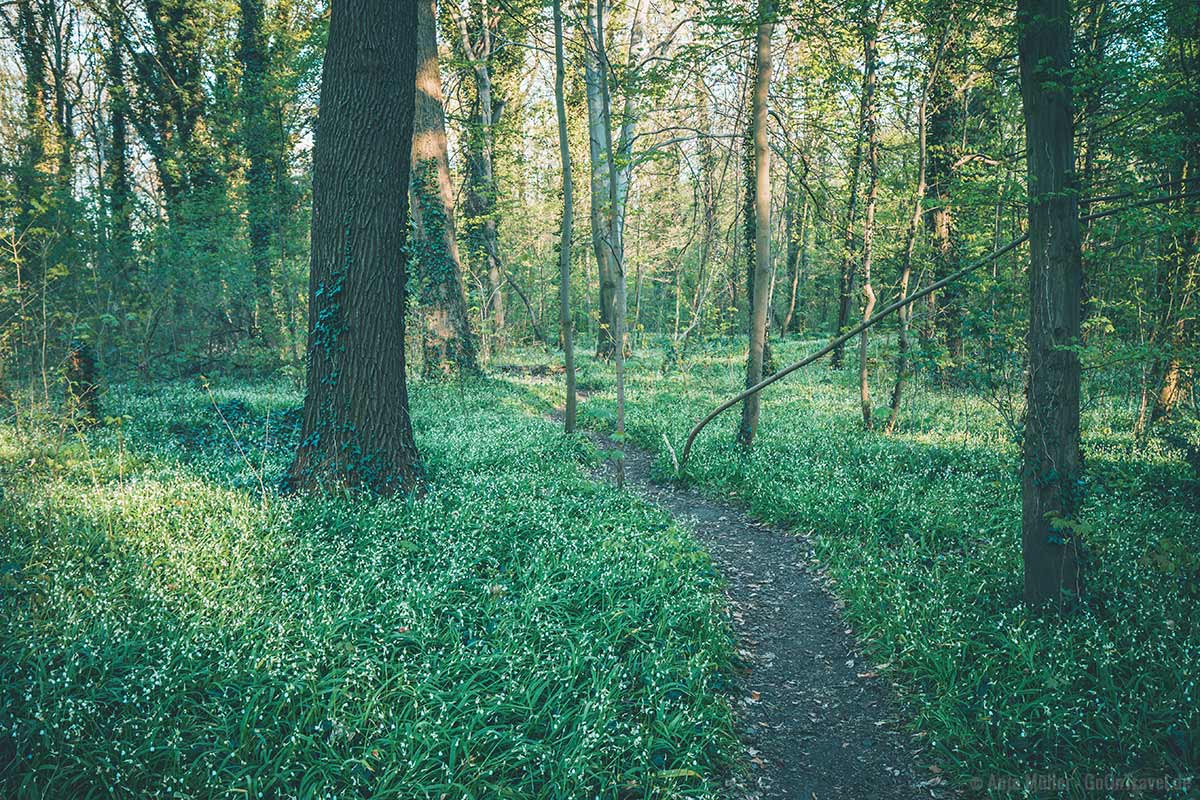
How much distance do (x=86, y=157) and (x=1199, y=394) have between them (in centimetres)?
3335

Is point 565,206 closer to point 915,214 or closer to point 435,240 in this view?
point 915,214

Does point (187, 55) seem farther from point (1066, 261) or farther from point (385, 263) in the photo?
point (1066, 261)

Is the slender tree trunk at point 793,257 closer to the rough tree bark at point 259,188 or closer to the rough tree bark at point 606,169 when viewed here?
the rough tree bark at point 606,169

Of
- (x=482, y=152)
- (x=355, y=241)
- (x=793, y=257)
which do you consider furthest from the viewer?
(x=793, y=257)

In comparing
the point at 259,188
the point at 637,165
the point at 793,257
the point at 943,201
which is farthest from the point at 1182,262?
the point at 793,257

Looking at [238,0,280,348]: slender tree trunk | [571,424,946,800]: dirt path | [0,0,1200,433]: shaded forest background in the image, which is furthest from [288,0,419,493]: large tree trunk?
[238,0,280,348]: slender tree trunk

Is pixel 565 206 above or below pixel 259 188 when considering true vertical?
below

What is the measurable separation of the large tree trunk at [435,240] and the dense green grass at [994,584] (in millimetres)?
A: 7470

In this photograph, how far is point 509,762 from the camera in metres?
3.26

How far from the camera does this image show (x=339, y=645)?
374 centimetres

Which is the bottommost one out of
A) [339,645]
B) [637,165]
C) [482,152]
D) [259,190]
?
[339,645]

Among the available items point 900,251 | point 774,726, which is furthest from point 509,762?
point 900,251

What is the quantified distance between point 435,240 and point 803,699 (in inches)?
550

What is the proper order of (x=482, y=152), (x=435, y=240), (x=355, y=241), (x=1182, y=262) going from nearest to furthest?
1. (x=355, y=241)
2. (x=1182, y=262)
3. (x=435, y=240)
4. (x=482, y=152)
